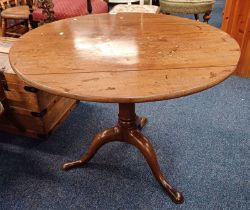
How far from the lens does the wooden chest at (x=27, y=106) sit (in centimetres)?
140

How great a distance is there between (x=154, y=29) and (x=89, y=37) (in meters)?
0.31

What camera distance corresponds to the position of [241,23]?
6.87 feet

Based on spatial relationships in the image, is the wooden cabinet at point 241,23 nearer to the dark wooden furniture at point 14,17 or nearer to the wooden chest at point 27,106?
the wooden chest at point 27,106

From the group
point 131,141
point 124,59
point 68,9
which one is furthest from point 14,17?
point 124,59

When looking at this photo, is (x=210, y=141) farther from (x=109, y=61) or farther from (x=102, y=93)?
(x=102, y=93)

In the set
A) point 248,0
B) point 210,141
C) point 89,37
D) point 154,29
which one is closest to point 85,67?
point 89,37

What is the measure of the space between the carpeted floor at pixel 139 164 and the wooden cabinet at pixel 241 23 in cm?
50

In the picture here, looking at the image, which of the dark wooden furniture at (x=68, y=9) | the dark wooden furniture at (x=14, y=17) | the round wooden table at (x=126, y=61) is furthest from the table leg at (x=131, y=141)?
the dark wooden furniture at (x=14, y=17)

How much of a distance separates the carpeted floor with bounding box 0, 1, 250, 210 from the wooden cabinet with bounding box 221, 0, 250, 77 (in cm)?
50

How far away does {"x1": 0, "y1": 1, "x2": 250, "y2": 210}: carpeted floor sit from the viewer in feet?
4.02

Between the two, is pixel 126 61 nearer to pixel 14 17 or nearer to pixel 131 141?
pixel 131 141

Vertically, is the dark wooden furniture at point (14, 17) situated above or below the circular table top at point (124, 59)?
below

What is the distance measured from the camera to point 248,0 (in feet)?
6.52

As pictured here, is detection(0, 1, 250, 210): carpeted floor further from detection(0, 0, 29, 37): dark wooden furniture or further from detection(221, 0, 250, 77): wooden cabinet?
detection(0, 0, 29, 37): dark wooden furniture
